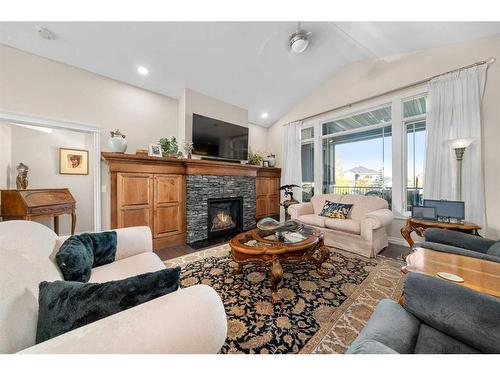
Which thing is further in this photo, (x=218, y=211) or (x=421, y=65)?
(x=218, y=211)

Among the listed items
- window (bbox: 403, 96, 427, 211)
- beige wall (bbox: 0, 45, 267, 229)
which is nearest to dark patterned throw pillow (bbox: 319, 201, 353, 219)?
window (bbox: 403, 96, 427, 211)

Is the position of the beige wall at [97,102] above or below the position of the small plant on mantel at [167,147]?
above

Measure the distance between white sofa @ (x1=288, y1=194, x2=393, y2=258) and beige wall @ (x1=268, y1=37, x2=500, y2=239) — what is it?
65cm

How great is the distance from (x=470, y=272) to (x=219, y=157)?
11.8 ft

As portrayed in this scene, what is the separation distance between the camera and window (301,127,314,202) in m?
4.71

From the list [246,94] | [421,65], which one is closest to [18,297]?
[246,94]

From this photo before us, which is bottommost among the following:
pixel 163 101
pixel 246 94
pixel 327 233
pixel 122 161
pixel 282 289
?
pixel 282 289

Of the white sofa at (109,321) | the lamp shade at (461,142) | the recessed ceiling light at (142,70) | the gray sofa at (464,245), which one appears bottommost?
the gray sofa at (464,245)

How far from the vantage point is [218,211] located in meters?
3.80

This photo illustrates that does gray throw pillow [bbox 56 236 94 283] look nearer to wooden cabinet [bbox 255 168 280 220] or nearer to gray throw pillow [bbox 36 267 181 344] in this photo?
gray throw pillow [bbox 36 267 181 344]

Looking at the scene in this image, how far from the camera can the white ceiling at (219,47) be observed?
2.43 meters

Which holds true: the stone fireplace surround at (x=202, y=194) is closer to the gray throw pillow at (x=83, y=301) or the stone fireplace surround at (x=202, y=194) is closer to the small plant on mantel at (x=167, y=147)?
the small plant on mantel at (x=167, y=147)

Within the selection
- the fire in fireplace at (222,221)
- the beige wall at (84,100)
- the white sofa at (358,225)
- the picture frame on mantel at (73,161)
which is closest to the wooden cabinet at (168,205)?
the fire in fireplace at (222,221)
